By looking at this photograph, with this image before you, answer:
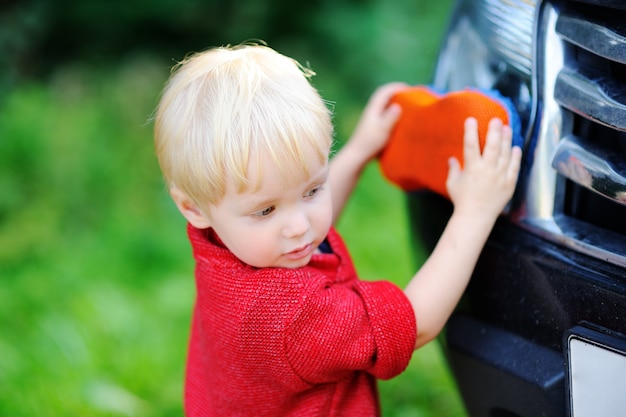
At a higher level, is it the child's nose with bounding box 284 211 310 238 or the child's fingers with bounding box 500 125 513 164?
the child's fingers with bounding box 500 125 513 164

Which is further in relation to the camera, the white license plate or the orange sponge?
the orange sponge

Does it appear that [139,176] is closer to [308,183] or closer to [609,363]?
[308,183]

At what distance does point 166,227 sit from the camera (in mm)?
3984

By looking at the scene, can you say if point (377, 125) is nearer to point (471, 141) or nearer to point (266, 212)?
point (471, 141)

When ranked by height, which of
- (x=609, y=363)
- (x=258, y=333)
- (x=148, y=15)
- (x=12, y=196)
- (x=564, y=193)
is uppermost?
(x=564, y=193)

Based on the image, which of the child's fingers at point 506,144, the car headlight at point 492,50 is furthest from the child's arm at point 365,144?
the child's fingers at point 506,144

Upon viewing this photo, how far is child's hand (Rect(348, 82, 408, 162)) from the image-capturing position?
2082 millimetres

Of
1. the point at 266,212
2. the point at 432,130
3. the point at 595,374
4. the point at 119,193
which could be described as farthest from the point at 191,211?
the point at 119,193

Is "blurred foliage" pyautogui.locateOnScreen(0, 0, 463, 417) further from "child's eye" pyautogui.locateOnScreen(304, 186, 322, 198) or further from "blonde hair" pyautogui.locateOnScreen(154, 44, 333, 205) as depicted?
"blonde hair" pyautogui.locateOnScreen(154, 44, 333, 205)

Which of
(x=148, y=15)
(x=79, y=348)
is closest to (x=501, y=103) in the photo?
(x=79, y=348)

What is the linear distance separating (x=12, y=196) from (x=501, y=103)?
Result: 9.22 ft

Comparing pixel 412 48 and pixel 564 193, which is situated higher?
pixel 564 193

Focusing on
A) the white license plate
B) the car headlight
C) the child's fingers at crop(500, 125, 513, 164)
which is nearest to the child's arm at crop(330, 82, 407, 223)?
the car headlight

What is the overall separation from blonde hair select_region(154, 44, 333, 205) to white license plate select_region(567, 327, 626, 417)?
22.0 inches
